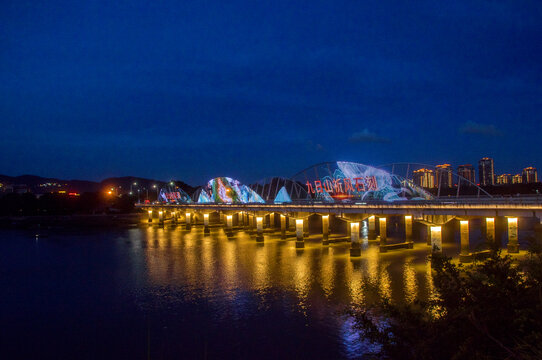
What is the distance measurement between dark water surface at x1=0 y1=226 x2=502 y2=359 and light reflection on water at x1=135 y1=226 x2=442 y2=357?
90mm

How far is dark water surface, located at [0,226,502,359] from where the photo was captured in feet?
62.4

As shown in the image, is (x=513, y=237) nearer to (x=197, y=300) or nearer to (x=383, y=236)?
(x=383, y=236)

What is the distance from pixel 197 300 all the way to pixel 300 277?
30.8ft

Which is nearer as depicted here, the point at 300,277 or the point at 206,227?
the point at 300,277

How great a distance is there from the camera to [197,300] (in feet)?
87.6

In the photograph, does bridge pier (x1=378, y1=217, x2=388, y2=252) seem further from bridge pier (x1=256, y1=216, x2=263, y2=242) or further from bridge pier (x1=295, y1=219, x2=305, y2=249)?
bridge pier (x1=256, y1=216, x2=263, y2=242)


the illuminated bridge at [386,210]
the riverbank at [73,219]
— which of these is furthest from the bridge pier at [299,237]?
the riverbank at [73,219]

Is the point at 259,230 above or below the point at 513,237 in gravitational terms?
below

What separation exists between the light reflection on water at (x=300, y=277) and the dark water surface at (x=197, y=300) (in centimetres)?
9

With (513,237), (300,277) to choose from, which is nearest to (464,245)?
(513,237)

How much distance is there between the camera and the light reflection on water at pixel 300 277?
2470 centimetres

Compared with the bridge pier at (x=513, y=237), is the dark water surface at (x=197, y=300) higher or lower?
lower

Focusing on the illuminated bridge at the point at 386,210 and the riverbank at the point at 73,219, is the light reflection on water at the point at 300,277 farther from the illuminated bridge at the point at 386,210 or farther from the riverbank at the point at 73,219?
the riverbank at the point at 73,219

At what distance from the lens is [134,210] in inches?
5625
